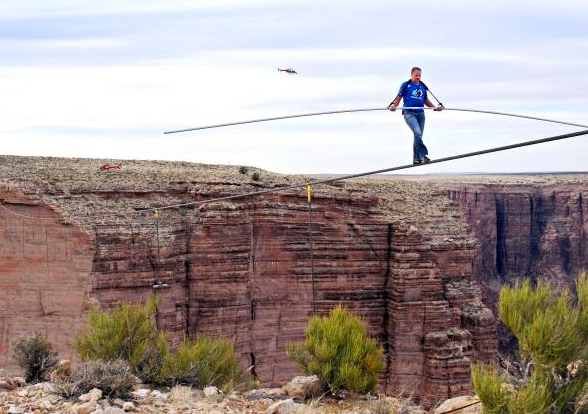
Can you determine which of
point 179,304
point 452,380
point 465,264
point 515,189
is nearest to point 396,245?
point 465,264

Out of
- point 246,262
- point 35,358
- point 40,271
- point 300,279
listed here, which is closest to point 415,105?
point 35,358

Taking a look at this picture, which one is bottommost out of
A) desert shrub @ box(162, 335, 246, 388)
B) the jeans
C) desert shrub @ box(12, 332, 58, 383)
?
desert shrub @ box(162, 335, 246, 388)

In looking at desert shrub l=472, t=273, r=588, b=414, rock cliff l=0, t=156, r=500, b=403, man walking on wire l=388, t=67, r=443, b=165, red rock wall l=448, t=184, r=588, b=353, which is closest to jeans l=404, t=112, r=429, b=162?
man walking on wire l=388, t=67, r=443, b=165

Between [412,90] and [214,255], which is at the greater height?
[412,90]

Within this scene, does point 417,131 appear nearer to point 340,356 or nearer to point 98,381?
point 340,356

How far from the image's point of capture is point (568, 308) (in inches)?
532

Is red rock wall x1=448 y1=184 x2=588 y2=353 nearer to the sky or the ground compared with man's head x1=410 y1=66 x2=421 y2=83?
nearer to the ground

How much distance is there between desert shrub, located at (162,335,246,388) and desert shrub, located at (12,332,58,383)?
2.34 metres

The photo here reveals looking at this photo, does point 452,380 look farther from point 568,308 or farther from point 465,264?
point 568,308

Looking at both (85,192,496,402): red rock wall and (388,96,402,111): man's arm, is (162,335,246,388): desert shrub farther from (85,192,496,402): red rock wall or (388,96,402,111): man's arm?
(85,192,496,402): red rock wall

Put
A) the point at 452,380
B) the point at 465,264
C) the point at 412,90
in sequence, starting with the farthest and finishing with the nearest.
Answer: the point at 465,264 → the point at 452,380 → the point at 412,90

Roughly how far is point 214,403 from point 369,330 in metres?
20.3

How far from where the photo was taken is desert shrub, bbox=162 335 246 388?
18.2 metres

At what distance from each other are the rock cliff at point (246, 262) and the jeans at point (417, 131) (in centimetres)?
1632
